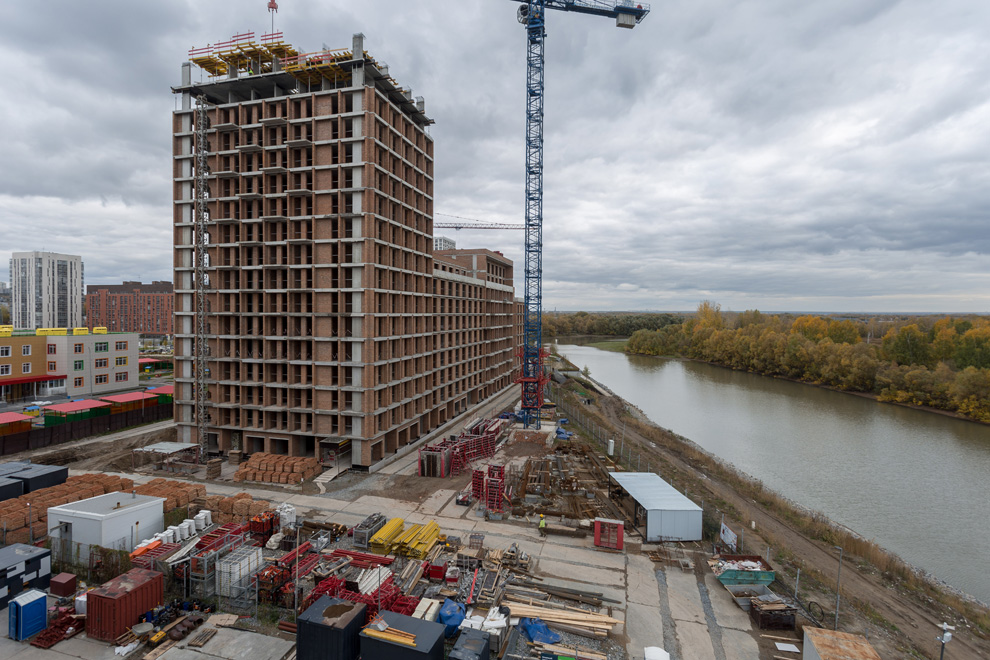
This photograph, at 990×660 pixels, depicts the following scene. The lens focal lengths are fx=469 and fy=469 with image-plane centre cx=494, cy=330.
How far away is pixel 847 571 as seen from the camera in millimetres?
22531

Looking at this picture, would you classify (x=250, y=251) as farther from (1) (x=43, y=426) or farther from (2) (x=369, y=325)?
(1) (x=43, y=426)

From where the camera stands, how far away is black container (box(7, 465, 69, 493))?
1038 inches

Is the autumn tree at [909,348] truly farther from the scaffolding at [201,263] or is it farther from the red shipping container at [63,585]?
the red shipping container at [63,585]

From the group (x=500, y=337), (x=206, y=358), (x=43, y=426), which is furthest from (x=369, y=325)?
Result: (x=500, y=337)

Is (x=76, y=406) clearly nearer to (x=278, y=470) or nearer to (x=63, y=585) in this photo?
(x=278, y=470)

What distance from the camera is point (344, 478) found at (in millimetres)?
32594

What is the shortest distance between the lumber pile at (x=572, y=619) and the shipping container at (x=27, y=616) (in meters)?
15.9

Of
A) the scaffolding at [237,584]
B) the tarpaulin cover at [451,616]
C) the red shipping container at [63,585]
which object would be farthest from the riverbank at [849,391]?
the red shipping container at [63,585]

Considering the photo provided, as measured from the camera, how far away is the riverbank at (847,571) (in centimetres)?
1789

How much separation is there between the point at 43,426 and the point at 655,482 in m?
49.2

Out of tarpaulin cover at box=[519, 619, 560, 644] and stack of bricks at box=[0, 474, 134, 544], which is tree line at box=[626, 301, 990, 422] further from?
stack of bricks at box=[0, 474, 134, 544]

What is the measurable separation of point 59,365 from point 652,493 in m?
64.8

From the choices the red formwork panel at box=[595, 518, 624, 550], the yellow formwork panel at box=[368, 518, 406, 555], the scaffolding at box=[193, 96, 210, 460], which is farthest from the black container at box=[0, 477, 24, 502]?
the red formwork panel at box=[595, 518, 624, 550]

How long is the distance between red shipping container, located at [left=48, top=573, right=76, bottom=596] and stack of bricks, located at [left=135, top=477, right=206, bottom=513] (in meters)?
6.25
